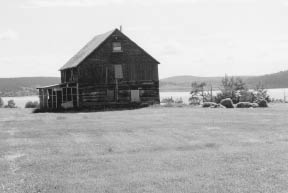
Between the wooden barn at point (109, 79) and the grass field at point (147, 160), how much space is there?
29728 mm

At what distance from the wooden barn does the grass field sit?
29.7 meters

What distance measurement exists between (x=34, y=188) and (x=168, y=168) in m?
4.44

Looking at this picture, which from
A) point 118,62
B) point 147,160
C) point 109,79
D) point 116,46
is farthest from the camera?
point 116,46

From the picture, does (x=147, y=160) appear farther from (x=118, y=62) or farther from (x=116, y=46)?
(x=116, y=46)

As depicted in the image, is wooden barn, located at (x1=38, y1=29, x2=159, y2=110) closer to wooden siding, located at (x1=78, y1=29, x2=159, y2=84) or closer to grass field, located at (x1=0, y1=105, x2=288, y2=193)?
wooden siding, located at (x1=78, y1=29, x2=159, y2=84)

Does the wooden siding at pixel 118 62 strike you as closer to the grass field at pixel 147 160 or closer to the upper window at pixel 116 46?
the upper window at pixel 116 46

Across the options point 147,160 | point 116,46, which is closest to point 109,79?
point 116,46

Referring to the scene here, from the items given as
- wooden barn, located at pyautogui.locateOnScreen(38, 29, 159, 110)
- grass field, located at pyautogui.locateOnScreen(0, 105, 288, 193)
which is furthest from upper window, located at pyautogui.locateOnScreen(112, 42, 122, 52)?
grass field, located at pyautogui.locateOnScreen(0, 105, 288, 193)

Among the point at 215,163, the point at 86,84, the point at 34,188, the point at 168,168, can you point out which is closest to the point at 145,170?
the point at 168,168

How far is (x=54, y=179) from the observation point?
45.3 ft

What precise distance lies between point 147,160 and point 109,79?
41572 mm

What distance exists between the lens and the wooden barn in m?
56.6

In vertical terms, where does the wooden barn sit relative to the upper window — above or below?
below

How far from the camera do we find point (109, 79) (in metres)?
57.8
